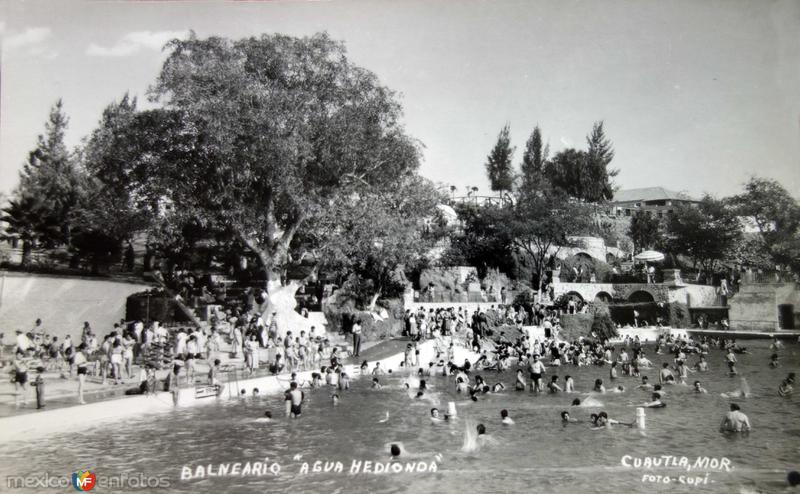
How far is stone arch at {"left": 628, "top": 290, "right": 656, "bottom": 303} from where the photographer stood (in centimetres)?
3988

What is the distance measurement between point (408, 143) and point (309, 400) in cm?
1353

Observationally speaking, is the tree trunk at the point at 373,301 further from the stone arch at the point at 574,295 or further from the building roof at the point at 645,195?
the building roof at the point at 645,195

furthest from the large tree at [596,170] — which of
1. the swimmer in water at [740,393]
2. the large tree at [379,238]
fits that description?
the swimmer in water at [740,393]

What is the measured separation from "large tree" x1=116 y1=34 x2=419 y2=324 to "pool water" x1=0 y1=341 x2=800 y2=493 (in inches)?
348

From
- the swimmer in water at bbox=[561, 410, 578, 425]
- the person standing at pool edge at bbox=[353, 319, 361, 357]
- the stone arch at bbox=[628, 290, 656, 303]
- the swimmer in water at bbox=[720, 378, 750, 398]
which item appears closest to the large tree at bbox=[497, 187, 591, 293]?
the stone arch at bbox=[628, 290, 656, 303]

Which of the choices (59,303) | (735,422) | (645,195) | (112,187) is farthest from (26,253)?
(645,195)

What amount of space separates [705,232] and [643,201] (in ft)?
65.9

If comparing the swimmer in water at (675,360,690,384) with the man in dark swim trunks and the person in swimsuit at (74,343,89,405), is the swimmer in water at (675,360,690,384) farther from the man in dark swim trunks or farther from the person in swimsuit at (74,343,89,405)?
the person in swimsuit at (74,343,89,405)

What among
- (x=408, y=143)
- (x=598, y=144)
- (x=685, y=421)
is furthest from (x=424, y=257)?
(x=598, y=144)

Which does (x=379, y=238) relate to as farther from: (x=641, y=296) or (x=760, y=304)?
(x=760, y=304)

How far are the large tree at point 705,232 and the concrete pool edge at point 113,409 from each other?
37.0 m

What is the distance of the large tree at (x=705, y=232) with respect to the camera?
43.1 m

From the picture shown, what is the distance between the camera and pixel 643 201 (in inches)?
2515

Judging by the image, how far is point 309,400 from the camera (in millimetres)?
17391
